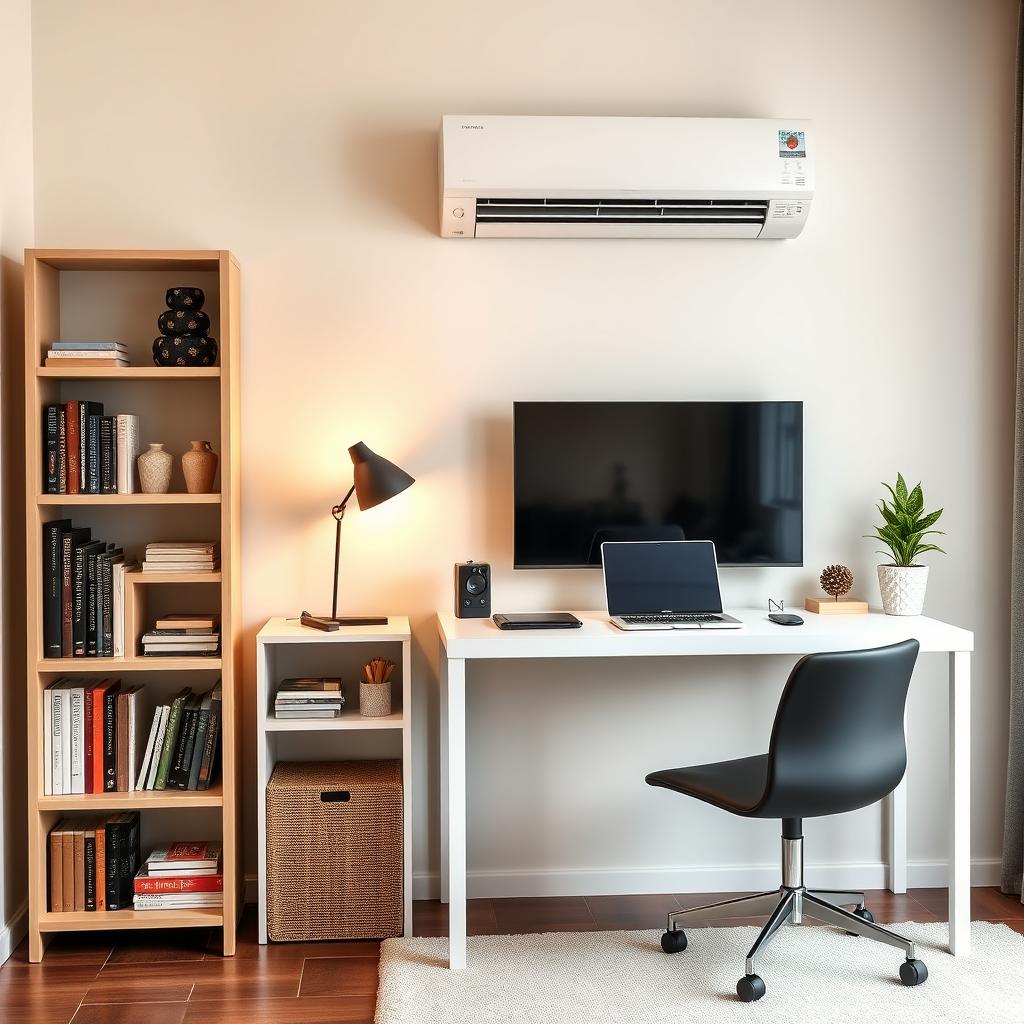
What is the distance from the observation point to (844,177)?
128 inches

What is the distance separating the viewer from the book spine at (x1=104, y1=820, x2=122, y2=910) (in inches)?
113

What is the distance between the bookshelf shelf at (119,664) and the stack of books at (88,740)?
0.08 metres

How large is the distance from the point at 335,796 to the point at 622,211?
1913mm

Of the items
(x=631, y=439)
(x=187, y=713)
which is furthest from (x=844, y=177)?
(x=187, y=713)

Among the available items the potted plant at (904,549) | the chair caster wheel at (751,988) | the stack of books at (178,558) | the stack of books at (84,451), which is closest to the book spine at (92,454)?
the stack of books at (84,451)

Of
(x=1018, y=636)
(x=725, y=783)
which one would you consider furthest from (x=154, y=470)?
(x=1018, y=636)

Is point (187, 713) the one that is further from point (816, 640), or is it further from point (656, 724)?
point (816, 640)

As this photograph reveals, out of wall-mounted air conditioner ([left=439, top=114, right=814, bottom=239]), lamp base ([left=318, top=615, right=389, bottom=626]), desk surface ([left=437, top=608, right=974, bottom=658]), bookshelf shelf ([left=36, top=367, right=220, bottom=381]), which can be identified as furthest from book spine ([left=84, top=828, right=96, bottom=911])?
wall-mounted air conditioner ([left=439, top=114, right=814, bottom=239])

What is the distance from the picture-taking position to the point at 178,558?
9.51 feet

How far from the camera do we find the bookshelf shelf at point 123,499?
2.79 metres

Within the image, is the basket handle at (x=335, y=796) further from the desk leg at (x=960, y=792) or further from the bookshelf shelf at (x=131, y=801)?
the desk leg at (x=960, y=792)

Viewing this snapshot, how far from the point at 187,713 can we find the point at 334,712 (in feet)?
1.36

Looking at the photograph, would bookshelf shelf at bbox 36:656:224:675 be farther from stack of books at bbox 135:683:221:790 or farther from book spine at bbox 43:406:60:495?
book spine at bbox 43:406:60:495

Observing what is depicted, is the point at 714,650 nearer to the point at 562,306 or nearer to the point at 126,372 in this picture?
the point at 562,306
